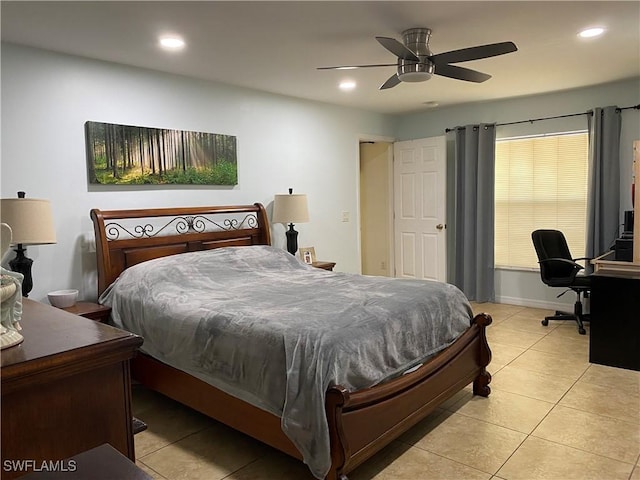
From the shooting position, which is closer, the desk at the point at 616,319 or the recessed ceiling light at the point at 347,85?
the desk at the point at 616,319

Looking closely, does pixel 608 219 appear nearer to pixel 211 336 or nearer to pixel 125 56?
pixel 211 336

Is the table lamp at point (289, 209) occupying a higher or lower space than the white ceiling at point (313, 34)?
lower

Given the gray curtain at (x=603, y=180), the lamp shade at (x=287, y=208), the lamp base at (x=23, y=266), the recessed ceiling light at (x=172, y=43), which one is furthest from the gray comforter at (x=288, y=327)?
the gray curtain at (x=603, y=180)

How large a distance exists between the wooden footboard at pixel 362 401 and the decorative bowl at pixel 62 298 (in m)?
0.63

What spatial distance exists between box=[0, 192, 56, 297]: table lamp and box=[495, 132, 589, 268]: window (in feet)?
15.9

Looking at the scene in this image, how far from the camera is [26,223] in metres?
2.95

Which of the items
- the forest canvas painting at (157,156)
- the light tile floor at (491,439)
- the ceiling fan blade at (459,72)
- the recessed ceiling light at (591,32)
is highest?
the recessed ceiling light at (591,32)

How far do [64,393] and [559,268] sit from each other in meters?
4.87

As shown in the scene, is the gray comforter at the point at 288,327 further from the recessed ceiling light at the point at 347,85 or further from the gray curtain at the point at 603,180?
the gray curtain at the point at 603,180

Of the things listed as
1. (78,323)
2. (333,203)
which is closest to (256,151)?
(333,203)

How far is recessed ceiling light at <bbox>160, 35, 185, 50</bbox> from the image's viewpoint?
3188 millimetres

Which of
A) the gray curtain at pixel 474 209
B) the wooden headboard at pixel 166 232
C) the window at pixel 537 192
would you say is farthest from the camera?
the gray curtain at pixel 474 209

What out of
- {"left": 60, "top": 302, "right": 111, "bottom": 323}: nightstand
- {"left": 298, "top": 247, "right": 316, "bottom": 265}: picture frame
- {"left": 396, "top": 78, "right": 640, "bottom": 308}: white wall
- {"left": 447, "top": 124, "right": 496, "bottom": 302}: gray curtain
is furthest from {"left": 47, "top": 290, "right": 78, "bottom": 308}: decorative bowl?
{"left": 396, "top": 78, "right": 640, "bottom": 308}: white wall

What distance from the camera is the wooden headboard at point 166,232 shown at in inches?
140
